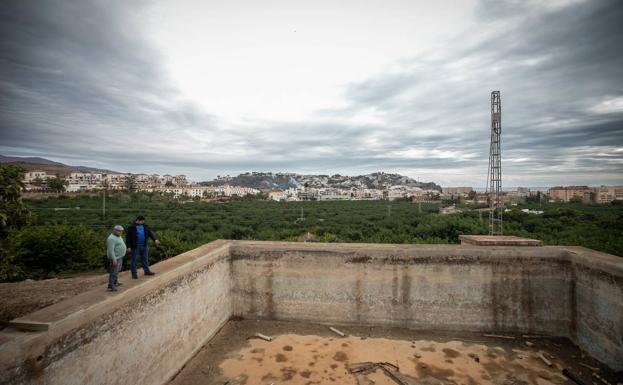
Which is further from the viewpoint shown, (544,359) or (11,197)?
(11,197)

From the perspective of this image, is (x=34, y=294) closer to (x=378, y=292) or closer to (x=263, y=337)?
(x=263, y=337)

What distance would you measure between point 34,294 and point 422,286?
7.89m

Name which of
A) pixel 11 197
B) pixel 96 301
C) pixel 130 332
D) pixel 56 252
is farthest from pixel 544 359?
pixel 56 252

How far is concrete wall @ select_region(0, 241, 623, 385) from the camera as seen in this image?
5.72 metres

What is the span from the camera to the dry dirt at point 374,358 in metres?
5.78

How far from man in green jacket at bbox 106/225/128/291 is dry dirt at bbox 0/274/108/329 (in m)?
0.35

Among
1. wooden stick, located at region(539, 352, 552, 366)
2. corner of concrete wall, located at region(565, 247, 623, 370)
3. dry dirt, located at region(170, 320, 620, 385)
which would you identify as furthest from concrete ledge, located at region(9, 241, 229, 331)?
corner of concrete wall, located at region(565, 247, 623, 370)

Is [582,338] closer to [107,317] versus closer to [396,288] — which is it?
[396,288]

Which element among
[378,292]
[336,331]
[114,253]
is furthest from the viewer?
A: [378,292]

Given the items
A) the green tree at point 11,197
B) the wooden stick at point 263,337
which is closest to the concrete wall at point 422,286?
the wooden stick at point 263,337

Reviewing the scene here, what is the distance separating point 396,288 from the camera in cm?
755

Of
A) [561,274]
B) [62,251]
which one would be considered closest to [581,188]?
[561,274]

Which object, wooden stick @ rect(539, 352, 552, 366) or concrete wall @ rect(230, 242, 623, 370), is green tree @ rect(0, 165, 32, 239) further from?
wooden stick @ rect(539, 352, 552, 366)

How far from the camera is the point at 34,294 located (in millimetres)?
5504
